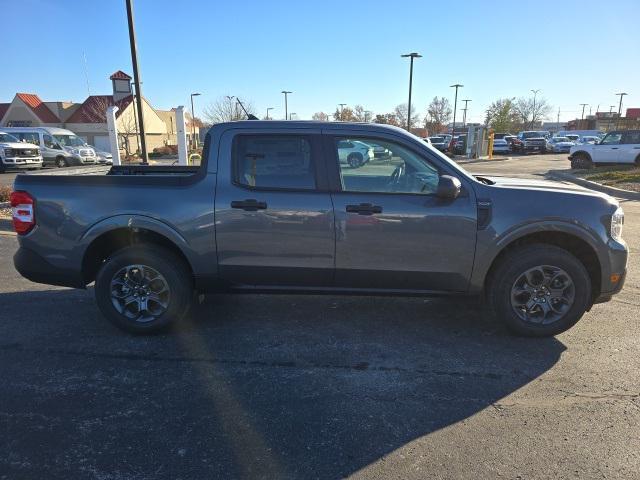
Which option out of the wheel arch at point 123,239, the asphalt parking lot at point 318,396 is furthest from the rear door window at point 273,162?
the asphalt parking lot at point 318,396

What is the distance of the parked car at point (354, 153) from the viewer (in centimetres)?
392

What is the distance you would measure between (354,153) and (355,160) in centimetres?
6

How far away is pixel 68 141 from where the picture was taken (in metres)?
26.1

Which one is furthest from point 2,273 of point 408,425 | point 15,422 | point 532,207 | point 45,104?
point 45,104

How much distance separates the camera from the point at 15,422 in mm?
2879

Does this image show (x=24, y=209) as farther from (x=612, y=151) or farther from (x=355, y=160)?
(x=612, y=151)

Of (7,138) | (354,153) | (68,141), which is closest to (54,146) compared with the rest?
(68,141)

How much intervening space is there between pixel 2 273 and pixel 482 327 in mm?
5865

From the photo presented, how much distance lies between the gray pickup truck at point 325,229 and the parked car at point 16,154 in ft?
70.3

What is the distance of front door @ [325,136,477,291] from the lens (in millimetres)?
3809

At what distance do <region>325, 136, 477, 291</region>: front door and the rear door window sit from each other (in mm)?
236

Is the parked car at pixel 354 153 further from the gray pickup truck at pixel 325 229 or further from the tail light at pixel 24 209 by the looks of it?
the tail light at pixel 24 209

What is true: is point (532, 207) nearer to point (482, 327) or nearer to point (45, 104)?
point (482, 327)

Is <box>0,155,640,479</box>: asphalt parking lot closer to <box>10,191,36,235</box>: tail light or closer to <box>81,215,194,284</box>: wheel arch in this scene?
<box>81,215,194,284</box>: wheel arch
